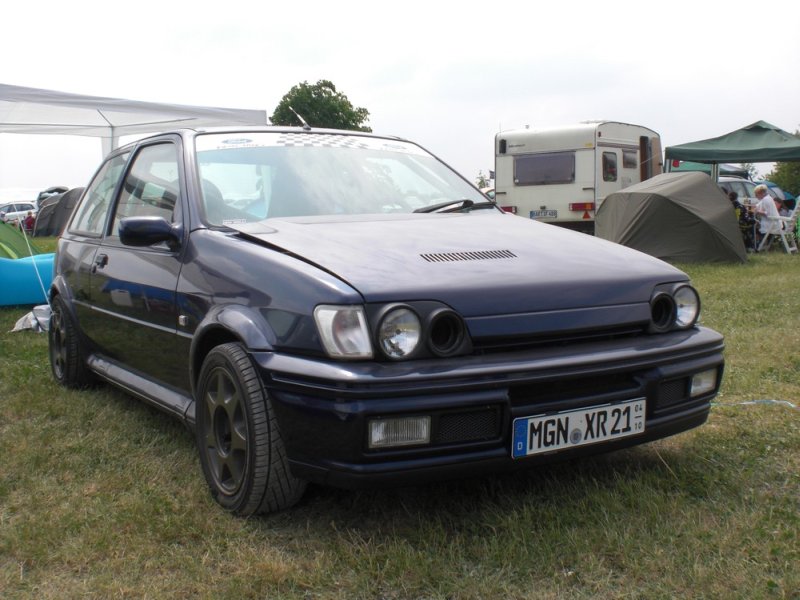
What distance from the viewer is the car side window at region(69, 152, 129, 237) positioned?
4430 millimetres

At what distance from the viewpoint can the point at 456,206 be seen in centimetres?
375

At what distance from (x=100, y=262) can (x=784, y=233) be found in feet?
46.7

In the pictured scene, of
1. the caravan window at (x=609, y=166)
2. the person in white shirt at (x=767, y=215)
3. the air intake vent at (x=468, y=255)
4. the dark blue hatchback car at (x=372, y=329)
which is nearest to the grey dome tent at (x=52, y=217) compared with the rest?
the caravan window at (x=609, y=166)

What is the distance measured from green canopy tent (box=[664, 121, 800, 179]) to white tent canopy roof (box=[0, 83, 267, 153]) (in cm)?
847

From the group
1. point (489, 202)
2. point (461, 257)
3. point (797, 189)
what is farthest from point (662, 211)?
point (797, 189)

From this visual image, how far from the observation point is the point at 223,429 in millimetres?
2932

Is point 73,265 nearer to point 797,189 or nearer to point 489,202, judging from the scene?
point 489,202

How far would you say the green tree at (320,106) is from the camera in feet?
177

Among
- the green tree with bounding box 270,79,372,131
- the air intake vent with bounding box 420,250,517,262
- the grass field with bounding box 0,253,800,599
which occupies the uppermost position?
the green tree with bounding box 270,79,372,131

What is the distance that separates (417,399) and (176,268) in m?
1.37

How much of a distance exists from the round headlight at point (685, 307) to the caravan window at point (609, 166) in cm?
1314

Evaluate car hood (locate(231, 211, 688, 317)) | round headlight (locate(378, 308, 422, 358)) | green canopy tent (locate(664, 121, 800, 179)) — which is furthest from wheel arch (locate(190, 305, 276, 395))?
green canopy tent (locate(664, 121, 800, 179))

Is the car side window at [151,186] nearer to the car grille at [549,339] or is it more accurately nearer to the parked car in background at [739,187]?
the car grille at [549,339]

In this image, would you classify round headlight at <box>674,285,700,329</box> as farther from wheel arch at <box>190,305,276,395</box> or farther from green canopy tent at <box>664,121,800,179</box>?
green canopy tent at <box>664,121,800,179</box>
